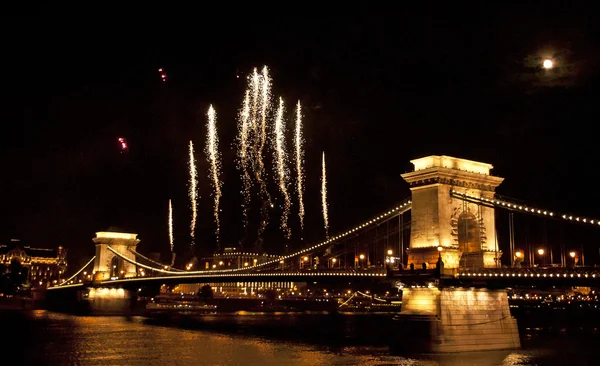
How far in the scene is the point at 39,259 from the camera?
519 feet

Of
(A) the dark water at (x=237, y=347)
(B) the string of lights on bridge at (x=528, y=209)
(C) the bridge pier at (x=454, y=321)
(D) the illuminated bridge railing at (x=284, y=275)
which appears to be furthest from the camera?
(D) the illuminated bridge railing at (x=284, y=275)

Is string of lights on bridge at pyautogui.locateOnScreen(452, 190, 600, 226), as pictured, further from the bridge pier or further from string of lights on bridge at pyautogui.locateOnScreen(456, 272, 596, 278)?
the bridge pier

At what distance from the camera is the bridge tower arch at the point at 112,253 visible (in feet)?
339

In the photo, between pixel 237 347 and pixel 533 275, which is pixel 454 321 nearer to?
pixel 533 275

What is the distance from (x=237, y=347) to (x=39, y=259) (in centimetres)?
12280

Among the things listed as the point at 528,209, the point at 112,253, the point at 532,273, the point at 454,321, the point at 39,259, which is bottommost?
the point at 454,321

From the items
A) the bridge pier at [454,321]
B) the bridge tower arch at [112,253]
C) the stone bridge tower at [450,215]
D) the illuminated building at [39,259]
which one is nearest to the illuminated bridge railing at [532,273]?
the bridge pier at [454,321]

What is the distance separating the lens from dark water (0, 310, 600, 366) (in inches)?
1547

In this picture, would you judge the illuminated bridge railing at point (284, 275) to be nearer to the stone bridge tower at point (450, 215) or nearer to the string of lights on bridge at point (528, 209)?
the stone bridge tower at point (450, 215)

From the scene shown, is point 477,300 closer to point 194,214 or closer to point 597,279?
point 597,279

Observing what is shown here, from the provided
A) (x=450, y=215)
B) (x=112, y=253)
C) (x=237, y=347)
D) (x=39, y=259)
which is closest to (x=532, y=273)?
(x=450, y=215)

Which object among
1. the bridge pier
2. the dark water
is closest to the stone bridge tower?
the bridge pier

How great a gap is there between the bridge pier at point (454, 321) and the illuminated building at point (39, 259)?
123588 millimetres

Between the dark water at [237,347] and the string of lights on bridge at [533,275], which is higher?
the string of lights on bridge at [533,275]
